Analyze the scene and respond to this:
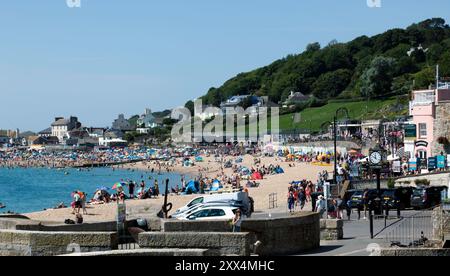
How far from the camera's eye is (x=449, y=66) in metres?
130

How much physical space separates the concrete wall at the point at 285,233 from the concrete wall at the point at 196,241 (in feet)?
6.46

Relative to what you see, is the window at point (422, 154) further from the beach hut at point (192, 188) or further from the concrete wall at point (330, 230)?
the concrete wall at point (330, 230)

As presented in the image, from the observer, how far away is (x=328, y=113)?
523 feet

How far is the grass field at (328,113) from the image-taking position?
13262 cm

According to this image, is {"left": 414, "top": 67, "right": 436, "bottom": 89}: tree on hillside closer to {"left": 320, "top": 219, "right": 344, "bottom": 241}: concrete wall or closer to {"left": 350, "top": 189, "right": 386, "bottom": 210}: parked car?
{"left": 350, "top": 189, "right": 386, "bottom": 210}: parked car

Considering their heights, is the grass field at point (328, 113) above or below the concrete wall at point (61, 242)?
above

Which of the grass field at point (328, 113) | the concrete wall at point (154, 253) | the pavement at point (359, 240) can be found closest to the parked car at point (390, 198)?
the pavement at point (359, 240)

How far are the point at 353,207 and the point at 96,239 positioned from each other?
63.1 feet

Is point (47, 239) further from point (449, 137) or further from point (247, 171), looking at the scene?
point (247, 171)

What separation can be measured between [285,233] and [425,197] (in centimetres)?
1586

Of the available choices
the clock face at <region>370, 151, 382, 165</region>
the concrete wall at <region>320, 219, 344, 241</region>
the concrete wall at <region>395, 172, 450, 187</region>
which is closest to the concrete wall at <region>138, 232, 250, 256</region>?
the concrete wall at <region>320, 219, 344, 241</region>

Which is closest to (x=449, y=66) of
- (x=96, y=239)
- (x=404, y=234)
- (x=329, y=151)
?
(x=329, y=151)

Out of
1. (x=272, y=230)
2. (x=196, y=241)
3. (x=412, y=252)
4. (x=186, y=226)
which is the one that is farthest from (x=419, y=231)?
(x=412, y=252)

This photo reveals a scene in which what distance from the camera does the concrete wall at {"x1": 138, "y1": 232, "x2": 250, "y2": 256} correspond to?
12102 millimetres
